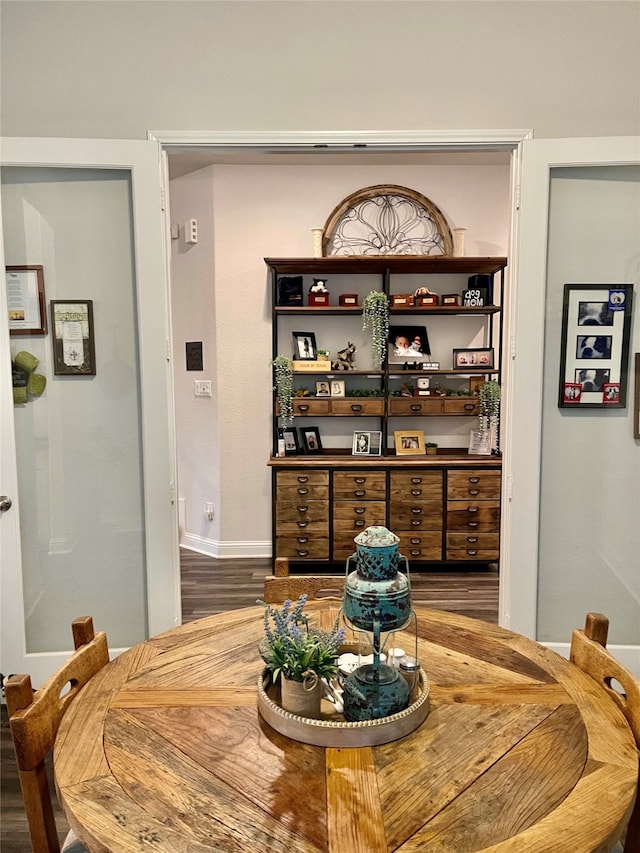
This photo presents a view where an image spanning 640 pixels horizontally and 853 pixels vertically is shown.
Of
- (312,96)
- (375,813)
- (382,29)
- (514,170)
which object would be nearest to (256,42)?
(312,96)

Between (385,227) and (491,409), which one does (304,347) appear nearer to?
(385,227)

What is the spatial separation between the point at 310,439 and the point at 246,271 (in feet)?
4.45

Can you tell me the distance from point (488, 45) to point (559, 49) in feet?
0.97

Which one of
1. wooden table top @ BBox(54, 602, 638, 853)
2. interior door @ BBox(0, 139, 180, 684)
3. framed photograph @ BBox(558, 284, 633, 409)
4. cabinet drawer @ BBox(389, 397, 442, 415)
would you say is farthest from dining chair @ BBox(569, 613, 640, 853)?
cabinet drawer @ BBox(389, 397, 442, 415)

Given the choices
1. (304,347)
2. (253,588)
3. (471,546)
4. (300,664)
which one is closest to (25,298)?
(300,664)

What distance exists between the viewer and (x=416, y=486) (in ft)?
14.6

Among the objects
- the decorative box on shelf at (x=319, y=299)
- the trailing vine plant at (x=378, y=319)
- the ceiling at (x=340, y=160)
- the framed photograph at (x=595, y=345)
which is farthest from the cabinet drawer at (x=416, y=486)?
the ceiling at (x=340, y=160)

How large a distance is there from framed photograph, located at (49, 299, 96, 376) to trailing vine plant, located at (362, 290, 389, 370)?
225 cm

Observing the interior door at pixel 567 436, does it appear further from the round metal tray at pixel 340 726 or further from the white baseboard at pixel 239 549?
the white baseboard at pixel 239 549

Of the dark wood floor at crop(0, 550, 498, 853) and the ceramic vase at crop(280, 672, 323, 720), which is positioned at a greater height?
the ceramic vase at crop(280, 672, 323, 720)

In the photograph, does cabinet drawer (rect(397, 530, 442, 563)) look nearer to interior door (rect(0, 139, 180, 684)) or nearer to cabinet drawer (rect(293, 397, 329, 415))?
cabinet drawer (rect(293, 397, 329, 415))

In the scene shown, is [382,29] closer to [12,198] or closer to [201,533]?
[12,198]

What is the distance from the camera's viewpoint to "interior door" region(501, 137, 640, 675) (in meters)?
2.70

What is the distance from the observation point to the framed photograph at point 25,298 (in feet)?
8.93
